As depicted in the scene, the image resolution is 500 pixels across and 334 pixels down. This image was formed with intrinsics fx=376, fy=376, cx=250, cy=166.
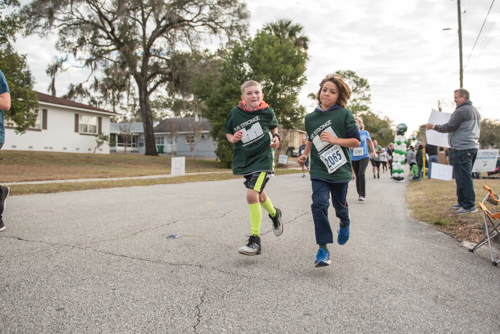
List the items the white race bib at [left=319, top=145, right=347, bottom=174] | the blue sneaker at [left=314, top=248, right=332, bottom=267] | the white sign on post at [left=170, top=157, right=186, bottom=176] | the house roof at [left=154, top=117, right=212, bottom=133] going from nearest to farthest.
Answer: the blue sneaker at [left=314, top=248, right=332, bottom=267]
the white race bib at [left=319, top=145, right=347, bottom=174]
the white sign on post at [left=170, top=157, right=186, bottom=176]
the house roof at [left=154, top=117, right=212, bottom=133]

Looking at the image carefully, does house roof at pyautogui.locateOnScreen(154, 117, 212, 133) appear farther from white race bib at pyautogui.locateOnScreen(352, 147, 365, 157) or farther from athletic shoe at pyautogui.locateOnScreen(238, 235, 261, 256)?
athletic shoe at pyautogui.locateOnScreen(238, 235, 261, 256)

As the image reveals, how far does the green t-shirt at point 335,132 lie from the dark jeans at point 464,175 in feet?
11.4

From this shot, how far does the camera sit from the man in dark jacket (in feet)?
20.3

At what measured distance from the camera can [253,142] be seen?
4121 mm

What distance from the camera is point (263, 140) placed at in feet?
13.6

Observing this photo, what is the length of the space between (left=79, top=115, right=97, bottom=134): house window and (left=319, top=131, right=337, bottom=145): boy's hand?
3175cm

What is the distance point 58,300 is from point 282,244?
247 centimetres

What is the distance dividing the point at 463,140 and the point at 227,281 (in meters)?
5.12

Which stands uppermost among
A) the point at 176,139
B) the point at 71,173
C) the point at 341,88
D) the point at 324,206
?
the point at 176,139

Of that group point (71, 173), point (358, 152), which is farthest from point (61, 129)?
point (358, 152)

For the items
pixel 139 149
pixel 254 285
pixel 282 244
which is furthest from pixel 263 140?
pixel 139 149

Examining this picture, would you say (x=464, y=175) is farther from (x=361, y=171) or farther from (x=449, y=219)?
(x=361, y=171)

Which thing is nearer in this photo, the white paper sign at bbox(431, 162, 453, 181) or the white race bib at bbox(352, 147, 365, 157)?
the white paper sign at bbox(431, 162, 453, 181)

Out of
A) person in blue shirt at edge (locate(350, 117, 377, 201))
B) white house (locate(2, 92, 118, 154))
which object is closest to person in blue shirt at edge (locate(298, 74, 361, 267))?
person in blue shirt at edge (locate(350, 117, 377, 201))
